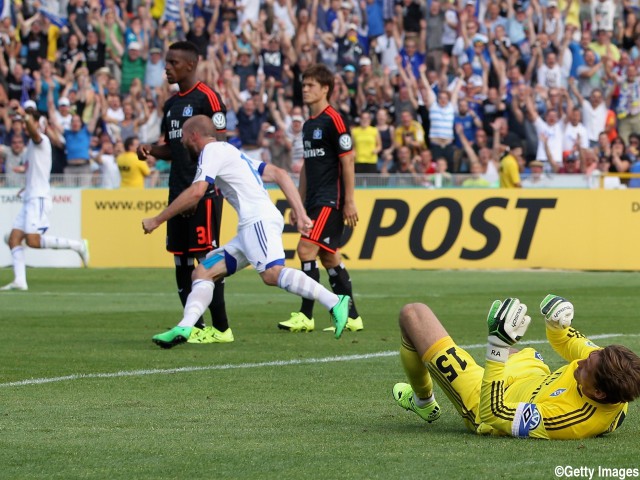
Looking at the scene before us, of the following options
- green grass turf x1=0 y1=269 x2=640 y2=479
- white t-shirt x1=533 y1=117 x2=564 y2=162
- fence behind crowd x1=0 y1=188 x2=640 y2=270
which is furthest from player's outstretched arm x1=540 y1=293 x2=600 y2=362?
white t-shirt x1=533 y1=117 x2=564 y2=162

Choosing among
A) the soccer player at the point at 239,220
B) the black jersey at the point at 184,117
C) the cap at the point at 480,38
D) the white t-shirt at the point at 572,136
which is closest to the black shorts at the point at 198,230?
the black jersey at the point at 184,117

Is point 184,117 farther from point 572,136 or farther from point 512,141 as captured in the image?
point 572,136

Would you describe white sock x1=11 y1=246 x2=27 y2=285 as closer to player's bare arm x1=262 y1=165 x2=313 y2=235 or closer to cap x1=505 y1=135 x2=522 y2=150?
player's bare arm x1=262 y1=165 x2=313 y2=235

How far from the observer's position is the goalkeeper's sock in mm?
7535

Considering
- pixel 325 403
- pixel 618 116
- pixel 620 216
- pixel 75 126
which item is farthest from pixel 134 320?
pixel 618 116

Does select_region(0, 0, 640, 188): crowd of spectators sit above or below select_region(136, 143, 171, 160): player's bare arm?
below

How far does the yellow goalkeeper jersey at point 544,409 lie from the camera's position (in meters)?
6.97

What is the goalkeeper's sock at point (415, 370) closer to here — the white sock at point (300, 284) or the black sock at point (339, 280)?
the white sock at point (300, 284)

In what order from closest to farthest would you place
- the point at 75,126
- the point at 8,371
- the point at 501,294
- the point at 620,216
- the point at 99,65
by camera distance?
the point at 8,371 < the point at 501,294 < the point at 620,216 < the point at 75,126 < the point at 99,65

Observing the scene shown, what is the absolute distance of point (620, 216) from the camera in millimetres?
23141

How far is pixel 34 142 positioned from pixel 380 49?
12563mm

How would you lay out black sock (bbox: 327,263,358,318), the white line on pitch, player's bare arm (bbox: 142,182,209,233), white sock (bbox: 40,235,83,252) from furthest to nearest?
white sock (bbox: 40,235,83,252)
black sock (bbox: 327,263,358,318)
player's bare arm (bbox: 142,182,209,233)
the white line on pitch

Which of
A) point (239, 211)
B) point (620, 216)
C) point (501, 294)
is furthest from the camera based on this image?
point (620, 216)

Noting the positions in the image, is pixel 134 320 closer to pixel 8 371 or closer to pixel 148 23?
pixel 8 371
